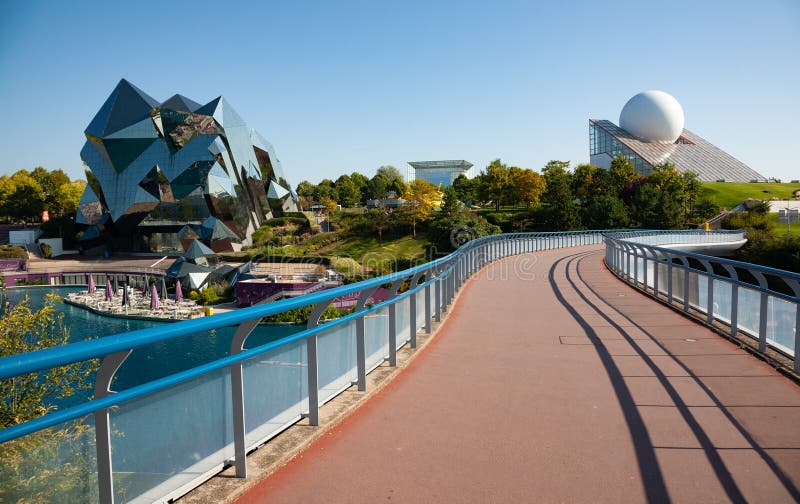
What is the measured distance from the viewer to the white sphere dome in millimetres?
123250

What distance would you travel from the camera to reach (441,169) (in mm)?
194625

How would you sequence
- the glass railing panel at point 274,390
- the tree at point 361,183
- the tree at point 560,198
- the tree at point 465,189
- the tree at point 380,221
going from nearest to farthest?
the glass railing panel at point 274,390 < the tree at point 560,198 < the tree at point 380,221 < the tree at point 465,189 < the tree at point 361,183

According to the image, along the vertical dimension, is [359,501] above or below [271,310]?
below

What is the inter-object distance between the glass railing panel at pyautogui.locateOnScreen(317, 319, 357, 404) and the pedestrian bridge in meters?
0.02

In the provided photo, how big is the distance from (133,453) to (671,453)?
3444mm

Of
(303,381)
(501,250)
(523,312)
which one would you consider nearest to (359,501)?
(303,381)

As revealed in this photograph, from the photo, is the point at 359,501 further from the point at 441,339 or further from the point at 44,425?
the point at 441,339

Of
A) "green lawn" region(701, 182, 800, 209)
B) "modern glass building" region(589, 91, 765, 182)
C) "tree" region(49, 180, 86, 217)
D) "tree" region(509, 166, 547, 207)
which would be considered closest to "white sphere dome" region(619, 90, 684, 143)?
"modern glass building" region(589, 91, 765, 182)

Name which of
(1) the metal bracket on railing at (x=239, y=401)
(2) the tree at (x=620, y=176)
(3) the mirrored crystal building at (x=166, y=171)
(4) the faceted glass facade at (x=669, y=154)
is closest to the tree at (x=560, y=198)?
(2) the tree at (x=620, y=176)

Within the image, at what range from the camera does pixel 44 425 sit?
226 cm

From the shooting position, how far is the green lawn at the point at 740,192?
289 feet

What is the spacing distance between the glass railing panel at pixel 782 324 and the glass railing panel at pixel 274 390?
5204 millimetres

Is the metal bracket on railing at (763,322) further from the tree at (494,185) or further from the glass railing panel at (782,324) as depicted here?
the tree at (494,185)

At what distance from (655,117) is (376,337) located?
13254 cm
